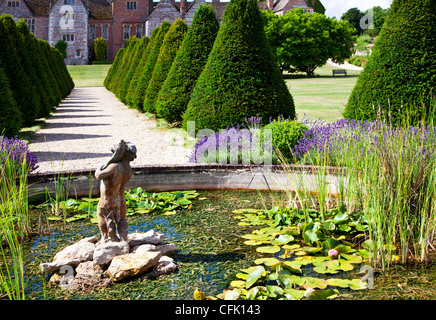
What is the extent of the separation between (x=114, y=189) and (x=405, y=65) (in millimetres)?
5373

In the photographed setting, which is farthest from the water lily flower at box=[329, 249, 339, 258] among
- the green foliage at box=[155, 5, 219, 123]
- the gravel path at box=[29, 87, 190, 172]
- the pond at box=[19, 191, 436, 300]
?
the green foliage at box=[155, 5, 219, 123]

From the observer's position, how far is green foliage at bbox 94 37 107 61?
48.8 m

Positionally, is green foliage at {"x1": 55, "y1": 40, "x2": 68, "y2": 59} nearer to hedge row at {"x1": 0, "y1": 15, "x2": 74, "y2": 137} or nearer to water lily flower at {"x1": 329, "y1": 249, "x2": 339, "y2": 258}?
hedge row at {"x1": 0, "y1": 15, "x2": 74, "y2": 137}

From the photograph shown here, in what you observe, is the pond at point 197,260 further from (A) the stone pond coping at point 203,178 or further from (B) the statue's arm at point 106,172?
(B) the statue's arm at point 106,172

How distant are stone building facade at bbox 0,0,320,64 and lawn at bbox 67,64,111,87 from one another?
4.86m

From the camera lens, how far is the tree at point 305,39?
3559cm

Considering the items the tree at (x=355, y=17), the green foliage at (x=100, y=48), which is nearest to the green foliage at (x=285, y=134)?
the green foliage at (x=100, y=48)

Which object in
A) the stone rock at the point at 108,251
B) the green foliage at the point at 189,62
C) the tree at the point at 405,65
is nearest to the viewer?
the stone rock at the point at 108,251

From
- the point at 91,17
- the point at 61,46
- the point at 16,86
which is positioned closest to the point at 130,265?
the point at 16,86

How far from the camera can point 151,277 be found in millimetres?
2594

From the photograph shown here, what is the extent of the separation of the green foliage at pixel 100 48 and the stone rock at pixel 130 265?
163ft

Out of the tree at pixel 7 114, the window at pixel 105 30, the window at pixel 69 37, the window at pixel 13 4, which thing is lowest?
the tree at pixel 7 114

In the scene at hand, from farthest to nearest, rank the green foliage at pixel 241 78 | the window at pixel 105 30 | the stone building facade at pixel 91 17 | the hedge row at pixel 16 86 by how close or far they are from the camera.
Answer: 1. the window at pixel 105 30
2. the stone building facade at pixel 91 17
3. the hedge row at pixel 16 86
4. the green foliage at pixel 241 78
